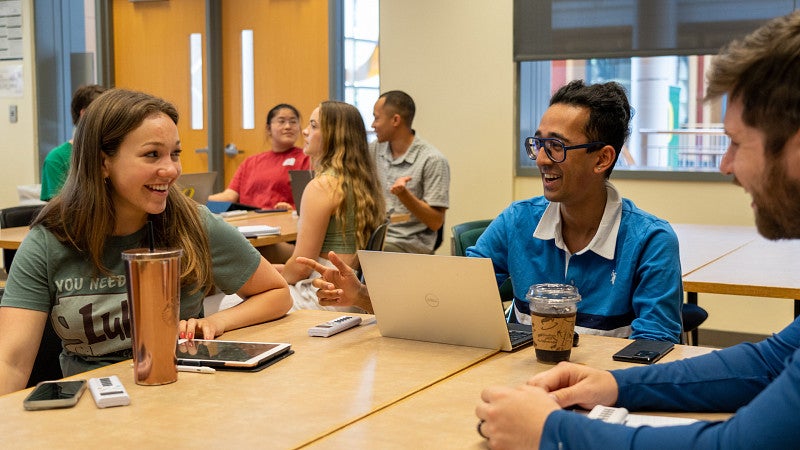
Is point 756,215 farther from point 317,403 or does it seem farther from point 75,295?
point 75,295

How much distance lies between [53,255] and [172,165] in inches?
13.2

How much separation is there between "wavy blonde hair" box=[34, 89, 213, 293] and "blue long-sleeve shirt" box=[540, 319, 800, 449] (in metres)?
1.10

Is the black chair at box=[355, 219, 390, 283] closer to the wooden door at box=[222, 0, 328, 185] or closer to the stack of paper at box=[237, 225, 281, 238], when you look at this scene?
the stack of paper at box=[237, 225, 281, 238]

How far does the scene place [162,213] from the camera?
85.7 inches

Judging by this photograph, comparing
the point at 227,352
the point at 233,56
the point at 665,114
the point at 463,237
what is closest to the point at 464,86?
the point at 665,114

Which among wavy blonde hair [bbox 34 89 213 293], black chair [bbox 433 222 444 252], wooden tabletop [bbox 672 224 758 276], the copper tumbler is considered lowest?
black chair [bbox 433 222 444 252]

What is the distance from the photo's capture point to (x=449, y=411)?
1.49m

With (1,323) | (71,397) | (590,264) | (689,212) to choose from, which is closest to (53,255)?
(1,323)

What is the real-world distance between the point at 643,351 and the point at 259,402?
80 cm

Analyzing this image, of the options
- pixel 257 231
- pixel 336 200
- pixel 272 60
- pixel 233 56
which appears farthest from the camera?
pixel 233 56

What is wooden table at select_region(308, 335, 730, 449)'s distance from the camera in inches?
52.7

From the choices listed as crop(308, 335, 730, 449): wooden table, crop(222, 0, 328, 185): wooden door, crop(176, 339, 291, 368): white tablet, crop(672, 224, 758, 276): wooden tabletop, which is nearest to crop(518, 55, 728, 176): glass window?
crop(672, 224, 758, 276): wooden tabletop

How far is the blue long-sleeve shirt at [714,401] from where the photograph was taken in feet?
3.58

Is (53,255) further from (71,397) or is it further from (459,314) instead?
(459,314)
